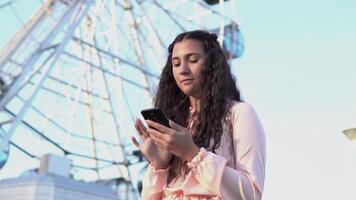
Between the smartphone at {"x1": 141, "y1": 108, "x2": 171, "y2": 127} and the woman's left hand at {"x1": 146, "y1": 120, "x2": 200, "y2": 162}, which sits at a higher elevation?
the smartphone at {"x1": 141, "y1": 108, "x2": 171, "y2": 127}

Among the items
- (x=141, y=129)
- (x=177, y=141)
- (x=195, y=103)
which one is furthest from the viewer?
(x=195, y=103)

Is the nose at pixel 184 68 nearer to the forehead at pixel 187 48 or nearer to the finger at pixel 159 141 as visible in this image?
the forehead at pixel 187 48

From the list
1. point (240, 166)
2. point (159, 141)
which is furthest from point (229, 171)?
point (159, 141)

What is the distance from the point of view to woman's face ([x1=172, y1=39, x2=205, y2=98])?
1.63 m

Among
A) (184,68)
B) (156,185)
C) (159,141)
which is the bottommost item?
(156,185)

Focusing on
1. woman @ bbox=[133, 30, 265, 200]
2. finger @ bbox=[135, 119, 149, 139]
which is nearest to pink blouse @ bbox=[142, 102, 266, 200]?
woman @ bbox=[133, 30, 265, 200]

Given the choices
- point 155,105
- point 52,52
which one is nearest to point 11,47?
point 52,52

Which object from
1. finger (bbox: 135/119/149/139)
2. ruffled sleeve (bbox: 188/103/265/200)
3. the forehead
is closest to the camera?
ruffled sleeve (bbox: 188/103/265/200)

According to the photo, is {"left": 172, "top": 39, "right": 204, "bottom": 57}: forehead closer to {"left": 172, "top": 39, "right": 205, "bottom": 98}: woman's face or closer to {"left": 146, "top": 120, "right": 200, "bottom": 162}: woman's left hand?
{"left": 172, "top": 39, "right": 205, "bottom": 98}: woman's face

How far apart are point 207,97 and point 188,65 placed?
96mm

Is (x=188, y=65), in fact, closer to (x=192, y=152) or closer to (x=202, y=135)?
(x=202, y=135)

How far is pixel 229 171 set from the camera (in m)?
1.42

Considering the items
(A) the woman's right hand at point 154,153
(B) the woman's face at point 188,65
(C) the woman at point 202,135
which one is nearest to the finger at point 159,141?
(C) the woman at point 202,135

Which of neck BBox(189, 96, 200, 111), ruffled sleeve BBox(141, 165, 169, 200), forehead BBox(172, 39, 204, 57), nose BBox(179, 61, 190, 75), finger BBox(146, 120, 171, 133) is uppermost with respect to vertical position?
forehead BBox(172, 39, 204, 57)
